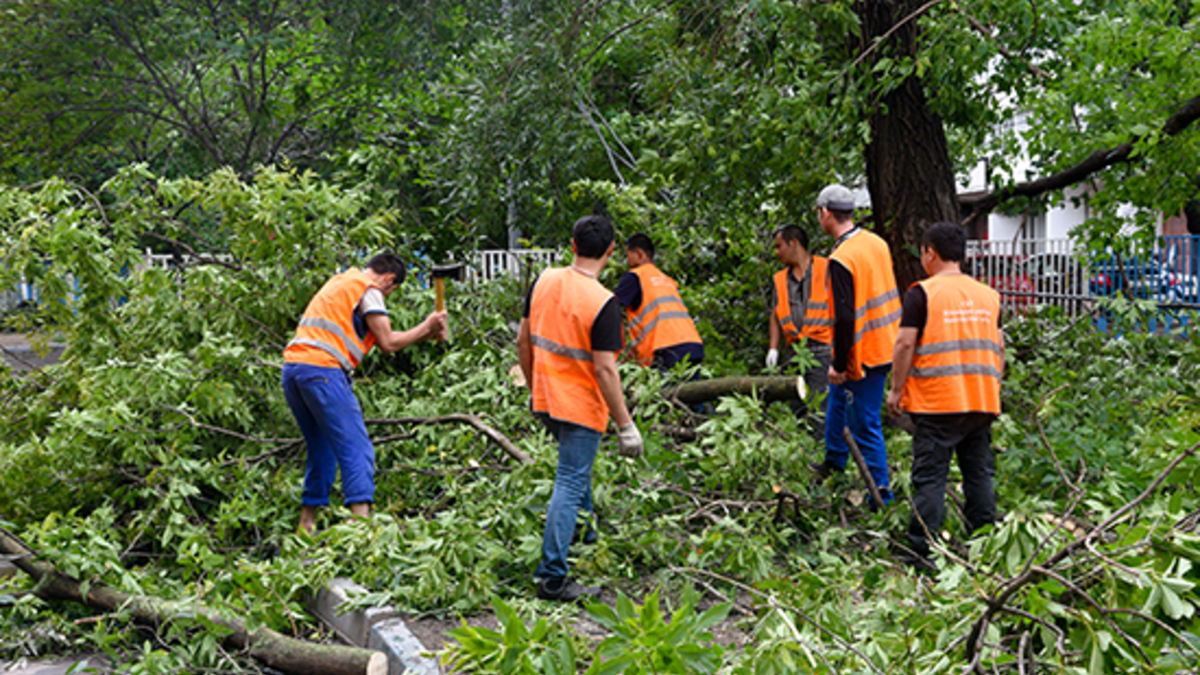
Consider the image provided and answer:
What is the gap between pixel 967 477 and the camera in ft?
16.3

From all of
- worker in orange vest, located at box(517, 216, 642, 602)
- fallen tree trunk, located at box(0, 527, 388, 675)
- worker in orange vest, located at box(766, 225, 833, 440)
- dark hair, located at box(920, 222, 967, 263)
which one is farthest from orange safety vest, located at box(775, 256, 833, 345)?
fallen tree trunk, located at box(0, 527, 388, 675)

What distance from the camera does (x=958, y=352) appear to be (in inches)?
189

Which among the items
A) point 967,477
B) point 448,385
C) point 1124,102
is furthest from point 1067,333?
point 448,385

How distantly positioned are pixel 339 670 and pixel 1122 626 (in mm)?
2876

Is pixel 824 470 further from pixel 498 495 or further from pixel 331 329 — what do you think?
pixel 331 329

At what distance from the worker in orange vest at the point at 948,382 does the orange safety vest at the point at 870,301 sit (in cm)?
65

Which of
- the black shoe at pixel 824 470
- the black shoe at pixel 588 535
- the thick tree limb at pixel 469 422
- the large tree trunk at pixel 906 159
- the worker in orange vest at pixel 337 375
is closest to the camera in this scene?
the black shoe at pixel 588 535

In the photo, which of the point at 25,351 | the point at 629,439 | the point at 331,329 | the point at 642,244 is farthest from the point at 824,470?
A: the point at 25,351

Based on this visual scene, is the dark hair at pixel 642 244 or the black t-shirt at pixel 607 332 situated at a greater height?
the dark hair at pixel 642 244

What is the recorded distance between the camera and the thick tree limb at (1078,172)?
7.07 m

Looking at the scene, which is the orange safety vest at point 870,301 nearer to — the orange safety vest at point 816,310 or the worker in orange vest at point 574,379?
the orange safety vest at point 816,310

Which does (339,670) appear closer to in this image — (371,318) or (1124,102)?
(371,318)

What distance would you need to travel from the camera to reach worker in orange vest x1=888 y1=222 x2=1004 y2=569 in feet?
15.7

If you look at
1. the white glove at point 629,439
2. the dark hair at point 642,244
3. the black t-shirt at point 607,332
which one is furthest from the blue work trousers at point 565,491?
the dark hair at point 642,244
